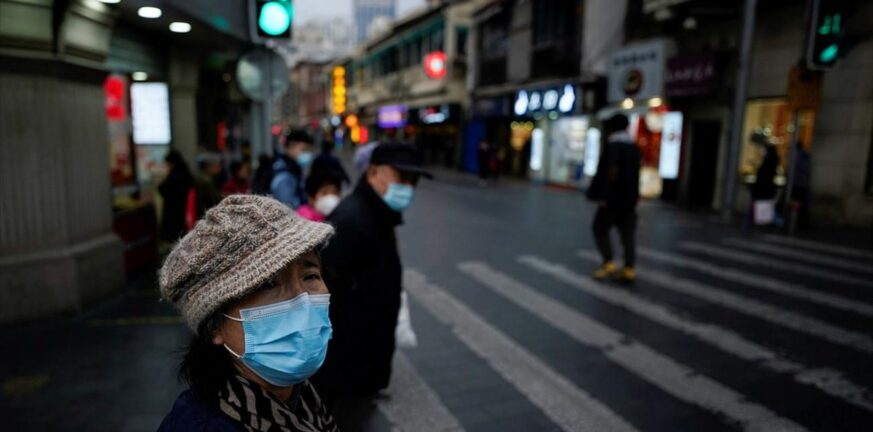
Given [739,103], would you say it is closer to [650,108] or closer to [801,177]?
[801,177]

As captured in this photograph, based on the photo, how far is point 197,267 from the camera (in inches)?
53.5

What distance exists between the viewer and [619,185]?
7.16 meters

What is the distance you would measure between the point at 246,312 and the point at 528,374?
349 cm

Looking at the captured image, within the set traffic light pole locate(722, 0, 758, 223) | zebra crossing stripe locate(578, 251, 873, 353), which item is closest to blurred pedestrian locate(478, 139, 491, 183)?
traffic light pole locate(722, 0, 758, 223)

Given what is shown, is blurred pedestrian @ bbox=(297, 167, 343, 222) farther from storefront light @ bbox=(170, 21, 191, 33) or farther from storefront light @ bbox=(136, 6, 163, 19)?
storefront light @ bbox=(170, 21, 191, 33)

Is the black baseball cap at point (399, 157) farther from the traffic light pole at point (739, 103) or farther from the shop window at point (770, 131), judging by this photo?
the shop window at point (770, 131)

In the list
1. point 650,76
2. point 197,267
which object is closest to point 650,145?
point 650,76

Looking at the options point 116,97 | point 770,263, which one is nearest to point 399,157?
point 116,97

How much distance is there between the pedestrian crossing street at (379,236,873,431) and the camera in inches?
154

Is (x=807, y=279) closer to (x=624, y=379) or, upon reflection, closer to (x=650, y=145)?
(x=624, y=379)

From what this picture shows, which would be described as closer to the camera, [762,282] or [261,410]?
[261,410]

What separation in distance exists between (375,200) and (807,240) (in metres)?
9.92

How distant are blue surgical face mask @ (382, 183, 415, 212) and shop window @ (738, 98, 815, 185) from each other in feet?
37.4

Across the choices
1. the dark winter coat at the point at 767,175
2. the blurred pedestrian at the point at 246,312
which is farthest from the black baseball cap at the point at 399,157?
the dark winter coat at the point at 767,175
